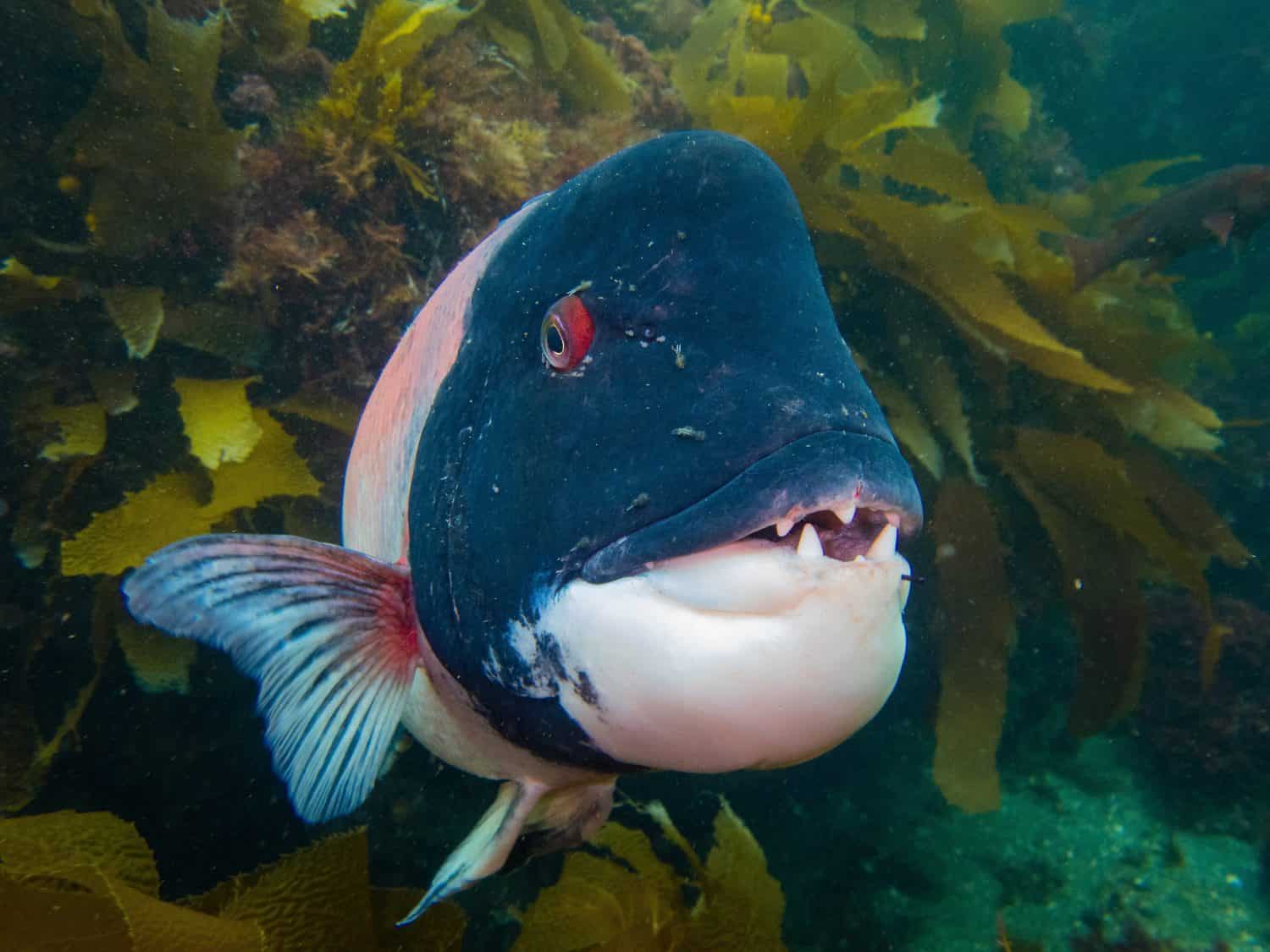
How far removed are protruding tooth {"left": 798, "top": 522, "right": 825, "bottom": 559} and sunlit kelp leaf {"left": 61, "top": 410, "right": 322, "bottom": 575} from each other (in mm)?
2924

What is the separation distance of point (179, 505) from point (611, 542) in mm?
3009

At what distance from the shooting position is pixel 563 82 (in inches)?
184

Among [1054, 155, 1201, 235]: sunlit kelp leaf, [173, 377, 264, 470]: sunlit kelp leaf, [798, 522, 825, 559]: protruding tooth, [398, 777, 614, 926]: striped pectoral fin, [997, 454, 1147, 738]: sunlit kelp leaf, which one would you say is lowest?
[997, 454, 1147, 738]: sunlit kelp leaf

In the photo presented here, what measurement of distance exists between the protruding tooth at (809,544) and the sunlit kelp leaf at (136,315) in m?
3.43

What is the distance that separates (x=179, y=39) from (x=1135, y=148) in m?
21.0

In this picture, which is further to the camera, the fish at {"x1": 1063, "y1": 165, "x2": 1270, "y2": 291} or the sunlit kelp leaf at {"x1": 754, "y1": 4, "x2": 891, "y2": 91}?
the sunlit kelp leaf at {"x1": 754, "y1": 4, "x2": 891, "y2": 91}

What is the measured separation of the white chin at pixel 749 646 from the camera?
106cm

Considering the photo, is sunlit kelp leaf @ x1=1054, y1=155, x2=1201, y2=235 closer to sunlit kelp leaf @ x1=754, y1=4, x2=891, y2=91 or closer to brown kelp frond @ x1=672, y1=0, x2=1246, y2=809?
sunlit kelp leaf @ x1=754, y1=4, x2=891, y2=91

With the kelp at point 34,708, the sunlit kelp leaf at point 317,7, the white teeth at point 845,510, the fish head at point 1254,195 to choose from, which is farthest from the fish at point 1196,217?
the kelp at point 34,708

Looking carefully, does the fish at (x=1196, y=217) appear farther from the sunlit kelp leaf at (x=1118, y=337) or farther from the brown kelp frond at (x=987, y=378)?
the brown kelp frond at (x=987, y=378)

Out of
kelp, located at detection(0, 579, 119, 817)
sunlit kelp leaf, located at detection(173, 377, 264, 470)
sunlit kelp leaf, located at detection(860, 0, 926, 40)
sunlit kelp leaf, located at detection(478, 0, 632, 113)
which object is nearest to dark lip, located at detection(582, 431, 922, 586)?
sunlit kelp leaf, located at detection(173, 377, 264, 470)

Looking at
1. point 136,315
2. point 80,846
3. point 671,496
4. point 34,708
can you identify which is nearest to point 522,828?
point 671,496

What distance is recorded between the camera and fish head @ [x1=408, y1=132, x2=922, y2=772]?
1.07m

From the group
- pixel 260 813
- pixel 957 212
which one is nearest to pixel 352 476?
pixel 260 813
